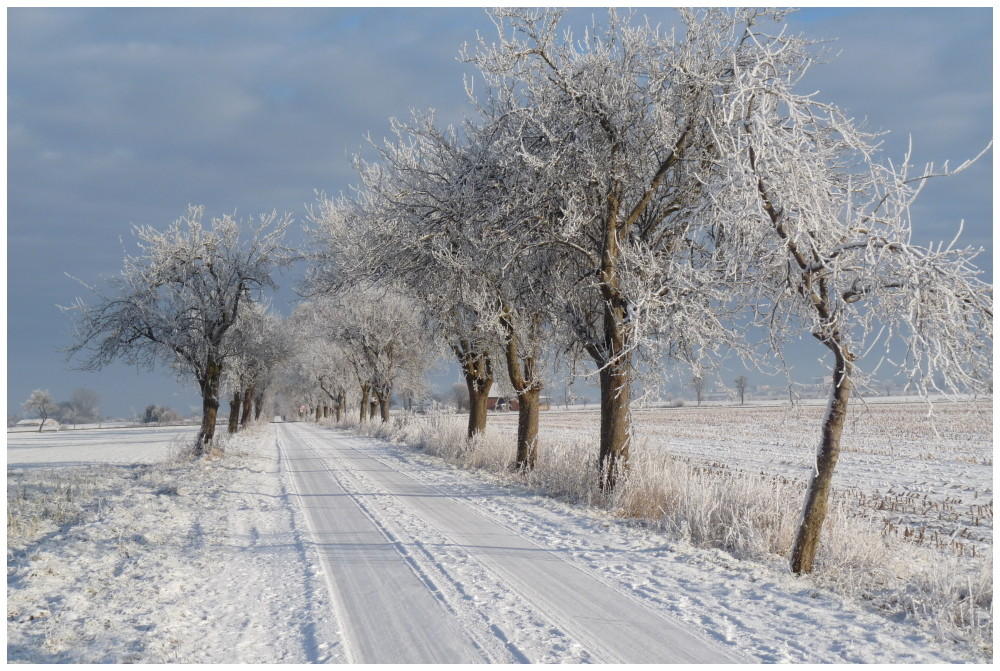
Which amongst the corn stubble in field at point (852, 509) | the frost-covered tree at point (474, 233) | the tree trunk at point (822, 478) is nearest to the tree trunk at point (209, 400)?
the corn stubble in field at point (852, 509)

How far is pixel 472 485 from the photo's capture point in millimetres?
13555

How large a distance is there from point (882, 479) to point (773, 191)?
13032 mm

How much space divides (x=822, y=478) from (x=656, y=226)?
6462 mm

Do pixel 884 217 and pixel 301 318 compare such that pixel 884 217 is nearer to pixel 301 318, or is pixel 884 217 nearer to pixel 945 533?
pixel 945 533

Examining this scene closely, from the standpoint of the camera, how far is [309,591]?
20.0 feet

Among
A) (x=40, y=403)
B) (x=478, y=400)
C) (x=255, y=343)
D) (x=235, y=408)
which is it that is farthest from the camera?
(x=40, y=403)

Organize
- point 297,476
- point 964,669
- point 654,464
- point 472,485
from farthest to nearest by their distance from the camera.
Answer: point 297,476
point 472,485
point 654,464
point 964,669

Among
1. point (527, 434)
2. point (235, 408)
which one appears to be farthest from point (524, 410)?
point (235, 408)

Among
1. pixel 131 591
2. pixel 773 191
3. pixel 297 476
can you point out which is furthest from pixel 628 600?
pixel 297 476

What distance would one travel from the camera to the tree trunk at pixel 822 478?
6.71 metres

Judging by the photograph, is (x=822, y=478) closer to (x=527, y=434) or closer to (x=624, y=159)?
(x=624, y=159)

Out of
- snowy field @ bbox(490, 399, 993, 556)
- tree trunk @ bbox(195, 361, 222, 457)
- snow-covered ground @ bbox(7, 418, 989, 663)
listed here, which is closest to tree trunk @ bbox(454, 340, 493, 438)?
snowy field @ bbox(490, 399, 993, 556)

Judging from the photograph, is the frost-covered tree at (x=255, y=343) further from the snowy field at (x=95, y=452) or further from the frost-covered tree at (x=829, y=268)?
the frost-covered tree at (x=829, y=268)

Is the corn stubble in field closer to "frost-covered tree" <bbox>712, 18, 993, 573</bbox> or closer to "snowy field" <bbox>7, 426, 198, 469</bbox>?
"frost-covered tree" <bbox>712, 18, 993, 573</bbox>
